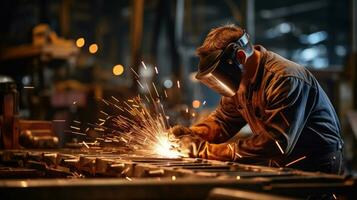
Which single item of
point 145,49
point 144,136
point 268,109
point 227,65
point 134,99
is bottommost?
point 144,136

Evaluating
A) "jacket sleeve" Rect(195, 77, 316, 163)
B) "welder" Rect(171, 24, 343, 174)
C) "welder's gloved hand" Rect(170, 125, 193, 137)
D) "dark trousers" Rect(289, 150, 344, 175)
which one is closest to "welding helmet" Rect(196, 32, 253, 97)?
"welder" Rect(171, 24, 343, 174)

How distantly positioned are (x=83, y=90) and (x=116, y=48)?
9678mm

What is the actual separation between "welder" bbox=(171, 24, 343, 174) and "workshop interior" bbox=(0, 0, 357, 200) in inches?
5.2

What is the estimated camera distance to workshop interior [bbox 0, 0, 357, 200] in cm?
316

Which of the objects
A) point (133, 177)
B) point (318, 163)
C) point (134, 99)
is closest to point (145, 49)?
point (134, 99)

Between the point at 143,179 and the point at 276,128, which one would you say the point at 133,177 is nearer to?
the point at 143,179

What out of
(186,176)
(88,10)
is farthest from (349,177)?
(88,10)

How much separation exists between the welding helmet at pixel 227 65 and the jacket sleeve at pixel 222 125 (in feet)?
1.86

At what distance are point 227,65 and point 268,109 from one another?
44cm

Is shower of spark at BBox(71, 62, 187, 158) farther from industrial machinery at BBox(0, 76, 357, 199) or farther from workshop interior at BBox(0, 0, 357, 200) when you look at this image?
industrial machinery at BBox(0, 76, 357, 199)

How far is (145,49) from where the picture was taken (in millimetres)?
23391

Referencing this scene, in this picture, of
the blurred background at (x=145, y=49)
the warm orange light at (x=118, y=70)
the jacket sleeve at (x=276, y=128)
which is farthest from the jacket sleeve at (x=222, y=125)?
the warm orange light at (x=118, y=70)

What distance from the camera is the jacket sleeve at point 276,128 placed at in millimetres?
4414

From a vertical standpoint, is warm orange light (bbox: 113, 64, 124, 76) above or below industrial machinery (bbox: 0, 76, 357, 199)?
above
